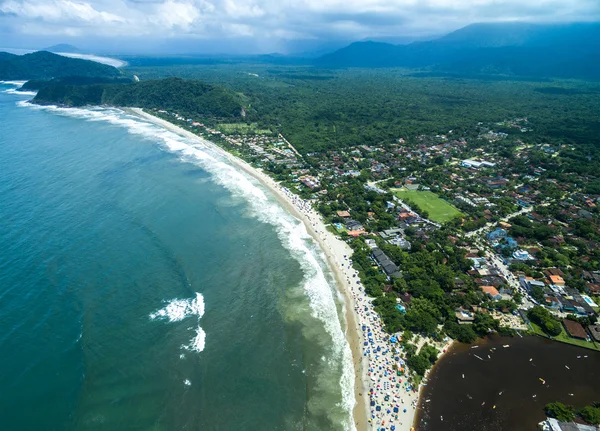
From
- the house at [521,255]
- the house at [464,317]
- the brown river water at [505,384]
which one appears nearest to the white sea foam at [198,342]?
the brown river water at [505,384]

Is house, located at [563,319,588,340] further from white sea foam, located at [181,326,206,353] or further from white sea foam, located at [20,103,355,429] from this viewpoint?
white sea foam, located at [181,326,206,353]

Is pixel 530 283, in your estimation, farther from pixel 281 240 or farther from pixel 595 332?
pixel 281 240

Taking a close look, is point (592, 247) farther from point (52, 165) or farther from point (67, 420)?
point (52, 165)

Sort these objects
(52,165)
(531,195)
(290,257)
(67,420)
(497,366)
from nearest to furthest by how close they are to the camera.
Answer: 1. (67,420)
2. (497,366)
3. (290,257)
4. (531,195)
5. (52,165)

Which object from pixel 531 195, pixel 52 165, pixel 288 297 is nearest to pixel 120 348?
pixel 288 297

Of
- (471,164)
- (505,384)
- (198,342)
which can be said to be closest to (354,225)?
(505,384)

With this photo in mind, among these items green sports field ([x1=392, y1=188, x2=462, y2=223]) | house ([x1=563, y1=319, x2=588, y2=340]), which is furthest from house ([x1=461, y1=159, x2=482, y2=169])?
house ([x1=563, y1=319, x2=588, y2=340])
